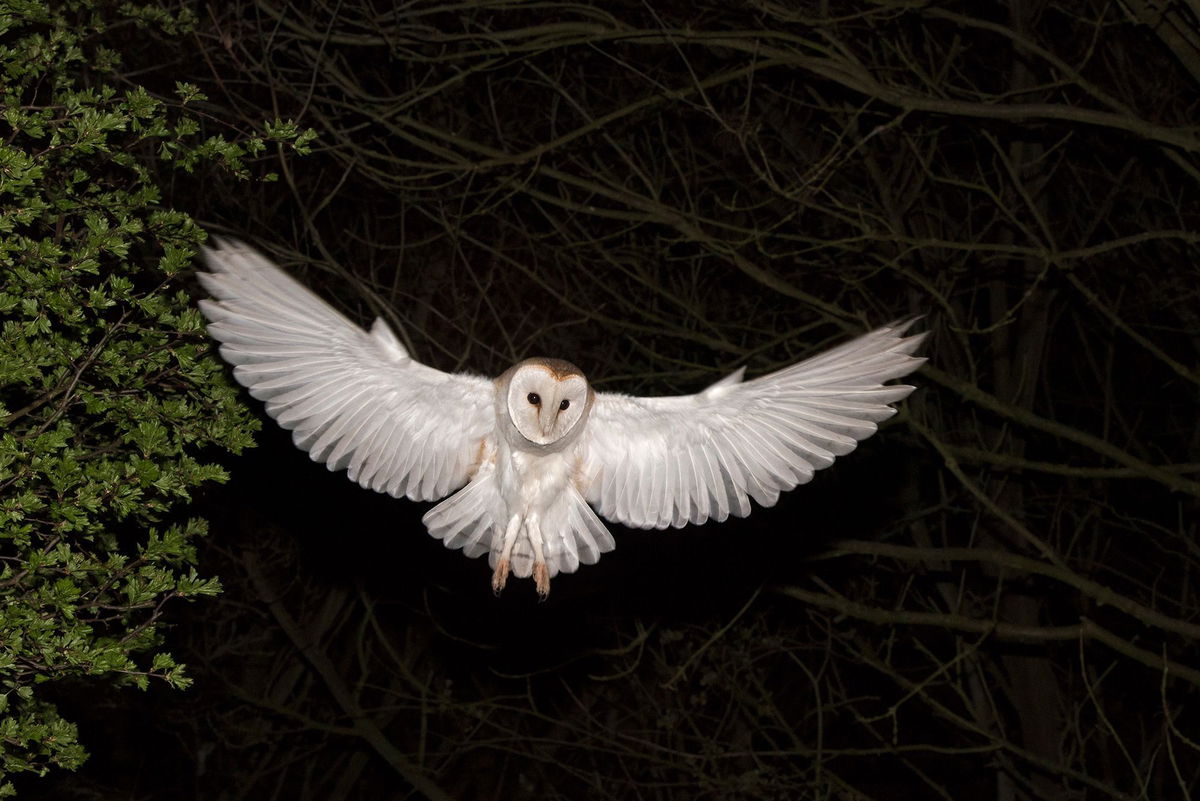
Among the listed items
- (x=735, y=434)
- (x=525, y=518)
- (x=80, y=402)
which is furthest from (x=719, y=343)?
(x=80, y=402)

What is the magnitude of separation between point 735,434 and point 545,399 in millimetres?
695

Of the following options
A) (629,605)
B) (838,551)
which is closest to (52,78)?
(838,551)

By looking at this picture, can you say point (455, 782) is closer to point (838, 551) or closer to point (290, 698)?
point (290, 698)

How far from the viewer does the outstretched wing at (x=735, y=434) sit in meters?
3.21

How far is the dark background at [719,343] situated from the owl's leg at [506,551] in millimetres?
1321

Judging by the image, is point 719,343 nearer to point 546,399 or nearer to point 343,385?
point 546,399

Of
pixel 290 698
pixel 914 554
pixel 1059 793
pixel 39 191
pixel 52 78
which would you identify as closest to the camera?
pixel 39 191

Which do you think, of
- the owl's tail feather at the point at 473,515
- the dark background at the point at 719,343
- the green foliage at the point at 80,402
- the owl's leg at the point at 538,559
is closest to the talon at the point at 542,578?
the owl's leg at the point at 538,559

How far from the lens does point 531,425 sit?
3219 mm

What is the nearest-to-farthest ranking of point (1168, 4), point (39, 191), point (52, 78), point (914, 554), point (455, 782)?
1. point (39, 191)
2. point (52, 78)
3. point (1168, 4)
4. point (914, 554)
5. point (455, 782)

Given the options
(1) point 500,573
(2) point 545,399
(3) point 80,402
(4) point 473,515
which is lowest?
(1) point 500,573

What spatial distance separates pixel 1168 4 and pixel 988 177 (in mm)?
2267

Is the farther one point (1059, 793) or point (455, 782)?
point (455, 782)

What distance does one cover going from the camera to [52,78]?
272cm
